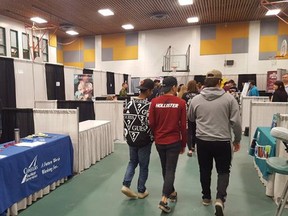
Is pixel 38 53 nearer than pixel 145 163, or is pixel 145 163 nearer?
pixel 145 163

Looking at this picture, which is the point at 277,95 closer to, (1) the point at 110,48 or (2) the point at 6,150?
(2) the point at 6,150

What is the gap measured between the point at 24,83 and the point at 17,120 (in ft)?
6.74

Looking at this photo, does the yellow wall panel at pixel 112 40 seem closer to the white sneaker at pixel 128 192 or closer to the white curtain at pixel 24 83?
the white curtain at pixel 24 83

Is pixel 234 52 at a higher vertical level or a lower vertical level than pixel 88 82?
higher

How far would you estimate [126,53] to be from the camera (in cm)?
1213

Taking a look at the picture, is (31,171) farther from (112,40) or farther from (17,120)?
(112,40)

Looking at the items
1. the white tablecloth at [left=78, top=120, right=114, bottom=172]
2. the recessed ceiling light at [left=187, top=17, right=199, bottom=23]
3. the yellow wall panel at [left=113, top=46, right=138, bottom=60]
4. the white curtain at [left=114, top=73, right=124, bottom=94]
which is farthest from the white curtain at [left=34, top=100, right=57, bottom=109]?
the yellow wall panel at [left=113, top=46, right=138, bottom=60]

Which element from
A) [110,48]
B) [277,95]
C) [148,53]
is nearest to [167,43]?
[148,53]

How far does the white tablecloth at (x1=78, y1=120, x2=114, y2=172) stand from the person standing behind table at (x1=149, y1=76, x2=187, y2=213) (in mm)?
1756

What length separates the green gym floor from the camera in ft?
8.63

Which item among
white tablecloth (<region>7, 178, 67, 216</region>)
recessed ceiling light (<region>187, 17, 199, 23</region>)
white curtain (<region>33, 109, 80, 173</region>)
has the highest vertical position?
recessed ceiling light (<region>187, 17, 199, 23</region>)

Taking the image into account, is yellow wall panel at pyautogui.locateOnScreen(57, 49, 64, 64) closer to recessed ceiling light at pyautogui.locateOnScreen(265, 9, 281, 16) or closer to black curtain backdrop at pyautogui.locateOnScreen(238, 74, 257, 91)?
black curtain backdrop at pyautogui.locateOnScreen(238, 74, 257, 91)

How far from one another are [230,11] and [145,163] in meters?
7.94

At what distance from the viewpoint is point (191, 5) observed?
794 cm
